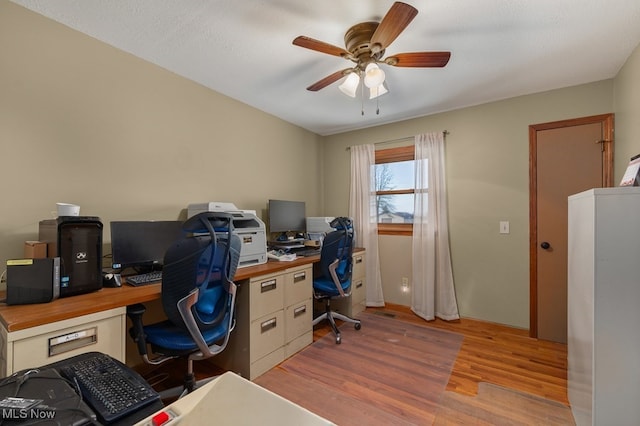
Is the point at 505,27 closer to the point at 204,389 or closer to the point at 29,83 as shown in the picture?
the point at 204,389

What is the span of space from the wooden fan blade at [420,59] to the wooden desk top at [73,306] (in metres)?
2.03

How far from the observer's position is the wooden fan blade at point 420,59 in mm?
1701

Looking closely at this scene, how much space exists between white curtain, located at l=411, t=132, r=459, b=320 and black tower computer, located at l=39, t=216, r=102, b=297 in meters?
2.94

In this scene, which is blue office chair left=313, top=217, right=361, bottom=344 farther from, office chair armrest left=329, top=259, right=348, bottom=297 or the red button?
the red button

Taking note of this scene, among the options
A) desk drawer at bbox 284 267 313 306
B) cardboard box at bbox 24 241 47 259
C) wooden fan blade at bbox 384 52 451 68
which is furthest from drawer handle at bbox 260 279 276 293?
wooden fan blade at bbox 384 52 451 68

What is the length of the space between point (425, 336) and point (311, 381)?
1332 millimetres

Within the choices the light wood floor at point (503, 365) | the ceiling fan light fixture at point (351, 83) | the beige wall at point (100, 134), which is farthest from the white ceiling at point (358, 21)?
the light wood floor at point (503, 365)

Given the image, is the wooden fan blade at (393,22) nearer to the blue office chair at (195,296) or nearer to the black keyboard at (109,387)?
the blue office chair at (195,296)

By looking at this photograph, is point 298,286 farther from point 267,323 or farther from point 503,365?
point 503,365

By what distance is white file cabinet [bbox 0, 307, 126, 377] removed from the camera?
3.42ft

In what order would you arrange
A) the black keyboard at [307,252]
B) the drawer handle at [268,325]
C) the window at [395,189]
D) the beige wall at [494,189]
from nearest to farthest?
the drawer handle at [268,325], the beige wall at [494,189], the black keyboard at [307,252], the window at [395,189]

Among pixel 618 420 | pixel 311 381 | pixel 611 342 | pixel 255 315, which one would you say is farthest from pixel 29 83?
pixel 618 420

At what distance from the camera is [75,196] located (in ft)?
5.90

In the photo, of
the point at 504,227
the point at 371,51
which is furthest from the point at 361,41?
the point at 504,227
